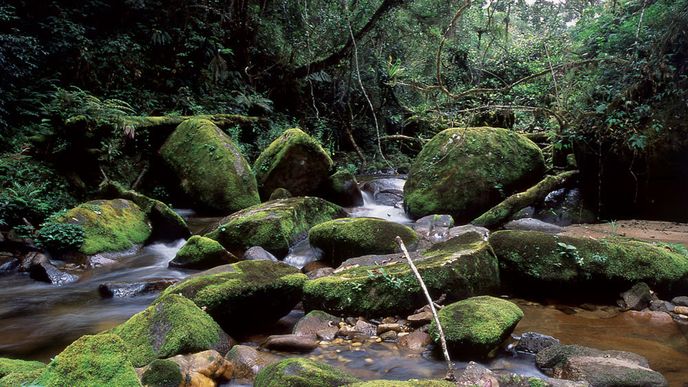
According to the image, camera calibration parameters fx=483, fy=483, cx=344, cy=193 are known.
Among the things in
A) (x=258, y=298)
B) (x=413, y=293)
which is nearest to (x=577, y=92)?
(x=413, y=293)

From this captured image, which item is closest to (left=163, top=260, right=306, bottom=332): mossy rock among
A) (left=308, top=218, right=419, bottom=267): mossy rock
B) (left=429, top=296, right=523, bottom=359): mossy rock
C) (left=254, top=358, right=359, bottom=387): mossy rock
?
(left=254, top=358, right=359, bottom=387): mossy rock

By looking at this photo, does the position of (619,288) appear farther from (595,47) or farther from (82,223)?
(595,47)

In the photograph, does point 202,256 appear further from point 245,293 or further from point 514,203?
point 514,203

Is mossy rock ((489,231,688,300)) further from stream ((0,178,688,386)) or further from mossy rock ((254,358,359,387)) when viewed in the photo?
mossy rock ((254,358,359,387))

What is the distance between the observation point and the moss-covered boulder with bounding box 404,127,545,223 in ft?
31.2

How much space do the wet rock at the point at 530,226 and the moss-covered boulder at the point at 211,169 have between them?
5.12 m

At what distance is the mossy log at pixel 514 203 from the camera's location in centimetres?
885

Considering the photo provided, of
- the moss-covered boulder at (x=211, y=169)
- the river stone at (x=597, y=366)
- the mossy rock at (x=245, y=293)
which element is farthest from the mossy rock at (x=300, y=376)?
the moss-covered boulder at (x=211, y=169)

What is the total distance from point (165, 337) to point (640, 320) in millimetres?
4523

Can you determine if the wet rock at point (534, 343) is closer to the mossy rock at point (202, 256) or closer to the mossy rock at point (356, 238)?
the mossy rock at point (356, 238)

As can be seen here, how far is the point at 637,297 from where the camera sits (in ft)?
16.9

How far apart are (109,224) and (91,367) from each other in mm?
6238

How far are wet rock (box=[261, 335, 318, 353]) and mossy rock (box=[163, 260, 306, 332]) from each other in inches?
21.5

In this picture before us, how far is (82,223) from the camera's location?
7648mm
